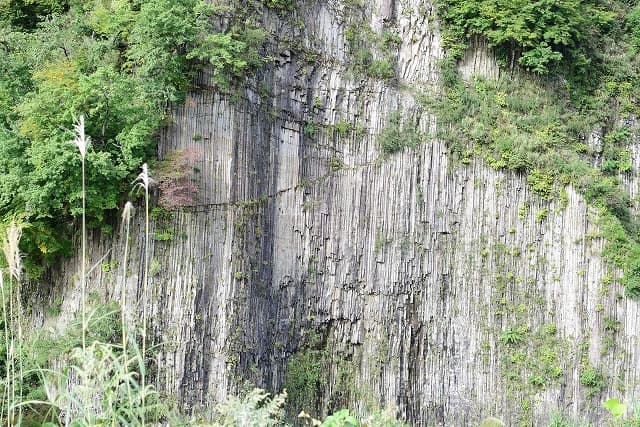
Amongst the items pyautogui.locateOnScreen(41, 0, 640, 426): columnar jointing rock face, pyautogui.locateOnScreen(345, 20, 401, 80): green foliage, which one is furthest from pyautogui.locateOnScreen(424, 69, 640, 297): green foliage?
pyautogui.locateOnScreen(345, 20, 401, 80): green foliage

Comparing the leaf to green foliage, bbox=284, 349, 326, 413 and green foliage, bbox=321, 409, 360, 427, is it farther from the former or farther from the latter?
green foliage, bbox=284, 349, 326, 413

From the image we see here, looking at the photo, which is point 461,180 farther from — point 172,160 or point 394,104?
point 172,160

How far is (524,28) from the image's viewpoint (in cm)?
1420

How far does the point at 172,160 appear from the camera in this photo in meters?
11.0

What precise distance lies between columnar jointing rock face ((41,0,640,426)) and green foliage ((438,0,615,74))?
0.66m

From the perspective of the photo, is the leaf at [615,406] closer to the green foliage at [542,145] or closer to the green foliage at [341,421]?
the green foliage at [341,421]

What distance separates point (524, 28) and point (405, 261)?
5.90m

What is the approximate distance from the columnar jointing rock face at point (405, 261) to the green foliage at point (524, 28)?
0.66 metres

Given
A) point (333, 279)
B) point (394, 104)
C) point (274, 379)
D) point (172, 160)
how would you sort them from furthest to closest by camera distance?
point (394, 104), point (333, 279), point (274, 379), point (172, 160)

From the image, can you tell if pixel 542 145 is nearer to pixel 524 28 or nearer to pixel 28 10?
pixel 524 28

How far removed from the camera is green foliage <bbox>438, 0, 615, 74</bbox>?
46.4 feet

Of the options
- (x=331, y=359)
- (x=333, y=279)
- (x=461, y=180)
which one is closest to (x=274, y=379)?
(x=331, y=359)

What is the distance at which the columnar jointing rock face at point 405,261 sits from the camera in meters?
13.0

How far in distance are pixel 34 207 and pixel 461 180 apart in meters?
8.84
